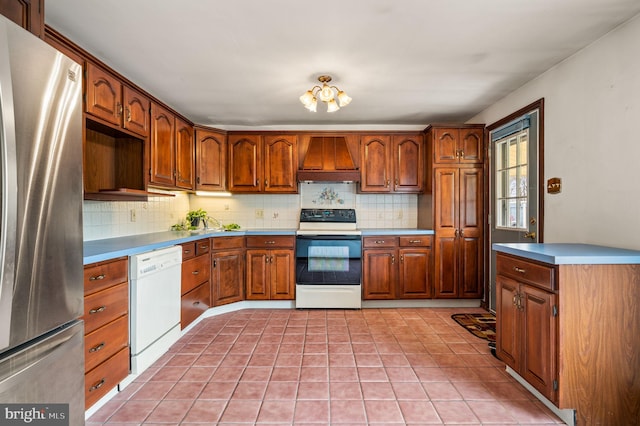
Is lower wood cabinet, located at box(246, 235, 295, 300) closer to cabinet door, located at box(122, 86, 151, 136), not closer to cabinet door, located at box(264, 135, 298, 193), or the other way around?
cabinet door, located at box(264, 135, 298, 193)

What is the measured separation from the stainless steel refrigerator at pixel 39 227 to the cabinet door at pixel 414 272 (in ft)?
9.93

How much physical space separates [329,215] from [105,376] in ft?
8.90

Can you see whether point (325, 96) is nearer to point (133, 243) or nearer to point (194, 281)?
point (133, 243)

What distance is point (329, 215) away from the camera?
392 cm

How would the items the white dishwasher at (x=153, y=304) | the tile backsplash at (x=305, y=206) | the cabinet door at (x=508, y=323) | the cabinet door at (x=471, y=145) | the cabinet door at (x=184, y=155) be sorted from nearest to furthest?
the cabinet door at (x=508, y=323), the white dishwasher at (x=153, y=304), the cabinet door at (x=184, y=155), the cabinet door at (x=471, y=145), the tile backsplash at (x=305, y=206)

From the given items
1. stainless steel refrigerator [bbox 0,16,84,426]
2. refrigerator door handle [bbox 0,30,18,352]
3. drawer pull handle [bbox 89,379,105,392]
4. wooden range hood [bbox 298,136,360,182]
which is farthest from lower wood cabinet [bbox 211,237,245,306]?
refrigerator door handle [bbox 0,30,18,352]

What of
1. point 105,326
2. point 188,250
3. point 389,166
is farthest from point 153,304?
point 389,166

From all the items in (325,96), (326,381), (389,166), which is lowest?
(326,381)

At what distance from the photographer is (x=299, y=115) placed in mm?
3598

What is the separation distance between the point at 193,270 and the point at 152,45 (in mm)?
1879

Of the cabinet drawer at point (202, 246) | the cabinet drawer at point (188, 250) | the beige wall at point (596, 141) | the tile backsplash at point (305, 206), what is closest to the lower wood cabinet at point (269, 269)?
the cabinet drawer at point (202, 246)

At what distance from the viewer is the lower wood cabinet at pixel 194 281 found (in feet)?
8.95

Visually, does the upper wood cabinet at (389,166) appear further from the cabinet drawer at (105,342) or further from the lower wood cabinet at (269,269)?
the cabinet drawer at (105,342)

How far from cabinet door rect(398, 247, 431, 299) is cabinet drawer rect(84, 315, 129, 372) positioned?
8.83ft
